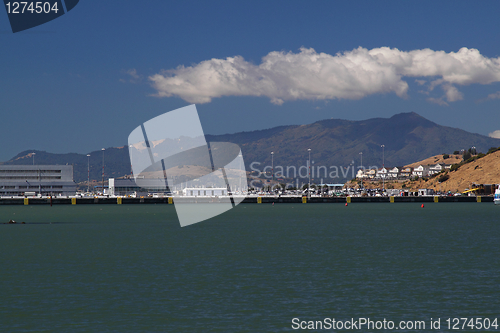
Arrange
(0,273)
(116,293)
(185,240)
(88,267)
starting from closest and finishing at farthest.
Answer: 1. (116,293)
2. (0,273)
3. (88,267)
4. (185,240)

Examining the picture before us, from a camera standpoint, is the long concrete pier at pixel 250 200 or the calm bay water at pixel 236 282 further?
the long concrete pier at pixel 250 200

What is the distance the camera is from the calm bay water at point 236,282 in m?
23.7

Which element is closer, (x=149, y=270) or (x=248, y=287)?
(x=248, y=287)

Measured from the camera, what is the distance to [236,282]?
3219 centimetres

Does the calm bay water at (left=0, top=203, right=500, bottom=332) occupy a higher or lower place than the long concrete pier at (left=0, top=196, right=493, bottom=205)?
lower

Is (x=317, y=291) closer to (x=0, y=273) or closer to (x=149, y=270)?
(x=149, y=270)

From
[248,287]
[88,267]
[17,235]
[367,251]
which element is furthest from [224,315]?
[17,235]

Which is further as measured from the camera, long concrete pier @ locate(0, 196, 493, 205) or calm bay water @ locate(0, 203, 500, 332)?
long concrete pier @ locate(0, 196, 493, 205)

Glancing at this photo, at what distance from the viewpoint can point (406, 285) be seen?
3083 cm

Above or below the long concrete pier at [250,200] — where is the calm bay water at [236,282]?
below

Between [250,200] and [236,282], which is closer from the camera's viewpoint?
[236,282]

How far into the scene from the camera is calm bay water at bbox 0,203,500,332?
23.7 metres

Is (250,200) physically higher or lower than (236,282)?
higher

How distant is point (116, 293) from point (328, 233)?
41.0 m
